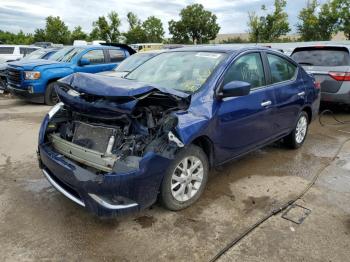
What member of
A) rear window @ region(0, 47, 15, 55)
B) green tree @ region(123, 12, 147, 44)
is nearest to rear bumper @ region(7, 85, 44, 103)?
rear window @ region(0, 47, 15, 55)

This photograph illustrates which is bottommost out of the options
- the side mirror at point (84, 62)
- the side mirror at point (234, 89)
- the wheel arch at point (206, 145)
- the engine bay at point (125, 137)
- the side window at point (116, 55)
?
the wheel arch at point (206, 145)

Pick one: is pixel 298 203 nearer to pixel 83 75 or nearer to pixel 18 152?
pixel 83 75

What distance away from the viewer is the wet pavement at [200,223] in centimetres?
278

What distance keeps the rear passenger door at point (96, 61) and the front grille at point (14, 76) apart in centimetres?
173

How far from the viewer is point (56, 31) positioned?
4444 centimetres

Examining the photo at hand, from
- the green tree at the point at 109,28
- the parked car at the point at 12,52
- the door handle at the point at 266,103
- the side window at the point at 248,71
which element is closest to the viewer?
the side window at the point at 248,71

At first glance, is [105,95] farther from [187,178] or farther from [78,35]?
[78,35]

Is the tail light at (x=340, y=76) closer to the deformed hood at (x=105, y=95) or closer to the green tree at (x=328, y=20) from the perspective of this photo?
the deformed hood at (x=105, y=95)

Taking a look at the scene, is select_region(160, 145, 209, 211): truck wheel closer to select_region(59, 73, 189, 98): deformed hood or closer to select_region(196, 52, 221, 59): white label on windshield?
select_region(59, 73, 189, 98): deformed hood

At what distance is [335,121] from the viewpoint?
7.66m

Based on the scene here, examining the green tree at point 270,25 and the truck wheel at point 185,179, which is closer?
the truck wheel at point 185,179

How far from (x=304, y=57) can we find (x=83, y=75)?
20.9ft

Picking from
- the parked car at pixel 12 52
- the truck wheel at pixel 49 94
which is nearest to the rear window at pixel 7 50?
the parked car at pixel 12 52

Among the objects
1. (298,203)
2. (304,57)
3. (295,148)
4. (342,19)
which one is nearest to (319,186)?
(298,203)
